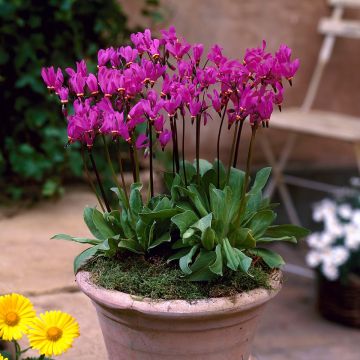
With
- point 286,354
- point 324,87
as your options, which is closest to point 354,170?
point 324,87

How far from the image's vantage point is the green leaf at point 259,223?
1553 millimetres

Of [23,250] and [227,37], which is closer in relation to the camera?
[23,250]

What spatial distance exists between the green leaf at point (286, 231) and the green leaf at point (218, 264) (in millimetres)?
204

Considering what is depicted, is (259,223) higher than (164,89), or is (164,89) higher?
(164,89)

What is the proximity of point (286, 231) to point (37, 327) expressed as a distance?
22.7 inches

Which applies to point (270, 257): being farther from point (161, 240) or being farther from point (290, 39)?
point (290, 39)

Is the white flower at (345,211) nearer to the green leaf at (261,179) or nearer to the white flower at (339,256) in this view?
the white flower at (339,256)

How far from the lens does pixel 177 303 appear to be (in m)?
1.41

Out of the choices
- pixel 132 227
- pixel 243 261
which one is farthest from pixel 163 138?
pixel 243 261

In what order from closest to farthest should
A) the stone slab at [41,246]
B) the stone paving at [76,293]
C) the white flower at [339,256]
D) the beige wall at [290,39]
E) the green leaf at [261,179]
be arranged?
1. the green leaf at [261,179]
2. the stone paving at [76,293]
3. the stone slab at [41,246]
4. the white flower at [339,256]
5. the beige wall at [290,39]

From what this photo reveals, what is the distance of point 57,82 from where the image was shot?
148 cm

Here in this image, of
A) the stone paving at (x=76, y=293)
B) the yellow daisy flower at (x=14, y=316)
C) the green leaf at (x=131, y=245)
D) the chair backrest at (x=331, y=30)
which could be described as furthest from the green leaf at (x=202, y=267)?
the chair backrest at (x=331, y=30)

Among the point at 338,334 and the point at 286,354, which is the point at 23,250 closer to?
the point at 286,354

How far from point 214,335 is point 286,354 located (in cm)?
175
